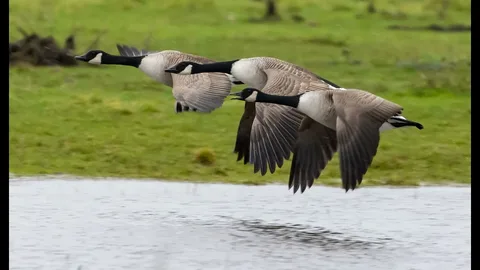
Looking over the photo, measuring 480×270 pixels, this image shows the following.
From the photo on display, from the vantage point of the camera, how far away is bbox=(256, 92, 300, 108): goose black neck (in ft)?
27.5

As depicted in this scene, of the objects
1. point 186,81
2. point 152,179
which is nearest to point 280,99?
point 186,81

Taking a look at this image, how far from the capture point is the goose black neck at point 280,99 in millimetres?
8375

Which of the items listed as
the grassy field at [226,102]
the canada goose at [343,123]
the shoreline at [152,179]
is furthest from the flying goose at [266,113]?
the grassy field at [226,102]

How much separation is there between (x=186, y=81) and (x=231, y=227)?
1.19 meters

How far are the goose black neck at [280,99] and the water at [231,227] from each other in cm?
93

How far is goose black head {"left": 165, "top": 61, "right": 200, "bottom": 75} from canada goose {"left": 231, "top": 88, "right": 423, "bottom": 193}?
52 centimetres

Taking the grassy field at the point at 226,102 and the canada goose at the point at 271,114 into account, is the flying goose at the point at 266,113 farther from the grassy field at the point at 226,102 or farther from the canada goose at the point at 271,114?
the grassy field at the point at 226,102

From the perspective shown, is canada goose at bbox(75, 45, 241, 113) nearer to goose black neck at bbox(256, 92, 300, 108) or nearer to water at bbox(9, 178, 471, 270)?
goose black neck at bbox(256, 92, 300, 108)

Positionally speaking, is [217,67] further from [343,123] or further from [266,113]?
[343,123]

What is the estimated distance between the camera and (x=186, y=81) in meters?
9.05

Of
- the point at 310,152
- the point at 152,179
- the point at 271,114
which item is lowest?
the point at 152,179

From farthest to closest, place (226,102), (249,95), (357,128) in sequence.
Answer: (226,102)
(249,95)
(357,128)

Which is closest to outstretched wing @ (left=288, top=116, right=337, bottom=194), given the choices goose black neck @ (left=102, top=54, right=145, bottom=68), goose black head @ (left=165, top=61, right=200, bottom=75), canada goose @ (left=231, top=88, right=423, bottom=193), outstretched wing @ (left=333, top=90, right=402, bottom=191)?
canada goose @ (left=231, top=88, right=423, bottom=193)

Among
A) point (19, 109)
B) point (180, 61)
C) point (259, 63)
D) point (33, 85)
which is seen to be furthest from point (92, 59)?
point (33, 85)
